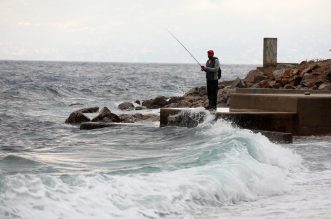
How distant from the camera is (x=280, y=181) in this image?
421 inches

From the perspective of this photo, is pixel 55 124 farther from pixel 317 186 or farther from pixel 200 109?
pixel 317 186

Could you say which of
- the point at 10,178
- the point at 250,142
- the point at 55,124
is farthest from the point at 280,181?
the point at 55,124

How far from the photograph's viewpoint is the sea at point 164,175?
8.22m

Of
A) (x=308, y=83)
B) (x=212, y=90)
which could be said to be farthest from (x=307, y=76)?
(x=212, y=90)

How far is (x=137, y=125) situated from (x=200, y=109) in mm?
2599

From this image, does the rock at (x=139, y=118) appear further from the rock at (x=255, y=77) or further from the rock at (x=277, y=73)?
the rock at (x=255, y=77)

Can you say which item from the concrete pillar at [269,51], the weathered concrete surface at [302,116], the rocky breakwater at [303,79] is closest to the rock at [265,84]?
the rocky breakwater at [303,79]

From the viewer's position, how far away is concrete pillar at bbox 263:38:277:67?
27297 millimetres

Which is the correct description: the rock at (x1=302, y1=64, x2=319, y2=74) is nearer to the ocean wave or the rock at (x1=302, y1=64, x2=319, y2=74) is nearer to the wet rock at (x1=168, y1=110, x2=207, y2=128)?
the wet rock at (x1=168, y1=110, x2=207, y2=128)

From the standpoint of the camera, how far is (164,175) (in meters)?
10.1

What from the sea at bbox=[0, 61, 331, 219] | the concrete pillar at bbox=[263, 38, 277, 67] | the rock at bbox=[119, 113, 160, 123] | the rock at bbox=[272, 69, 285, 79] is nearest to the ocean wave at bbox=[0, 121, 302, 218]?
the sea at bbox=[0, 61, 331, 219]

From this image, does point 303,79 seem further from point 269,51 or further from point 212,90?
point 212,90

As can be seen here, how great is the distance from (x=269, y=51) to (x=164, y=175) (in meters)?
18.1

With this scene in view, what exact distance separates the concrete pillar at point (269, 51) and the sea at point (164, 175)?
9.64 m
